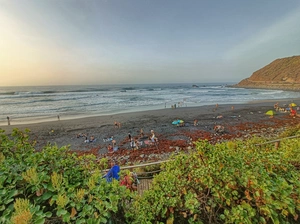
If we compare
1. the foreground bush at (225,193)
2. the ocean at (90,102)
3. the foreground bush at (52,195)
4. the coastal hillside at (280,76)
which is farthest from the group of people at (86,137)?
the coastal hillside at (280,76)

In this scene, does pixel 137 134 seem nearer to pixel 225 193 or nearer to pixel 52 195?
pixel 225 193

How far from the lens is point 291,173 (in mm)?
1687

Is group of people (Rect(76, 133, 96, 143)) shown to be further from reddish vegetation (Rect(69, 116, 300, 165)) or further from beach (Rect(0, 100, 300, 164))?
reddish vegetation (Rect(69, 116, 300, 165))

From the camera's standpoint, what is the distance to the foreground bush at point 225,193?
1.37 metres

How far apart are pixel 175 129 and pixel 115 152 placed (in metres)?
5.72

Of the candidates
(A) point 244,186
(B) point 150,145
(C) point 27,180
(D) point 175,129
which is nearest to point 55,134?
(B) point 150,145

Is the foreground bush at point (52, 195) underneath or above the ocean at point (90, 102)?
above

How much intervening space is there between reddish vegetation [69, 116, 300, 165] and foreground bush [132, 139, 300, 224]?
5.28 meters

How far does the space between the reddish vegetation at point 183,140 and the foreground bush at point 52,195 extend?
20.1ft

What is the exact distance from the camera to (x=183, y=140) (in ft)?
33.6

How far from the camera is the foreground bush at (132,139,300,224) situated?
4.48 ft

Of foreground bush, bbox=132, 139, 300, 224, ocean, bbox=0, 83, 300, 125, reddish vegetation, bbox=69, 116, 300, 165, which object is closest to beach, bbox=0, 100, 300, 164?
reddish vegetation, bbox=69, 116, 300, 165

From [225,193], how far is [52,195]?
156cm

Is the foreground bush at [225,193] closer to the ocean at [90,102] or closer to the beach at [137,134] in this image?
the beach at [137,134]
